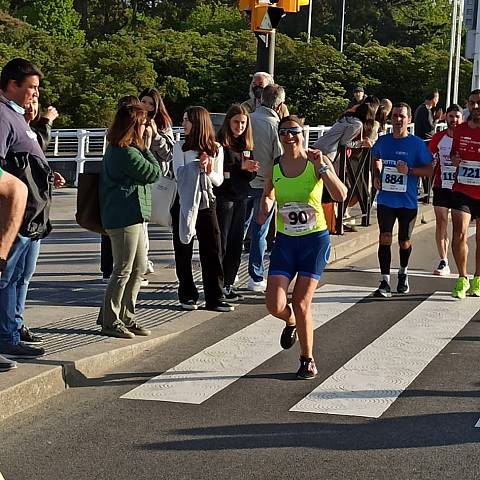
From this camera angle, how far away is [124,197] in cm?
804

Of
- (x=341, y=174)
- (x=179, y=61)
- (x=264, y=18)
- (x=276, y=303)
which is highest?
(x=179, y=61)

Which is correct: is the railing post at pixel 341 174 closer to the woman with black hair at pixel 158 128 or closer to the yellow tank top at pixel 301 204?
the woman with black hair at pixel 158 128

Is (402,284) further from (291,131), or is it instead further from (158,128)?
(291,131)

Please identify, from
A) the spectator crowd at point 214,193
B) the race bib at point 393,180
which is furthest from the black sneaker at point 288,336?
the race bib at point 393,180

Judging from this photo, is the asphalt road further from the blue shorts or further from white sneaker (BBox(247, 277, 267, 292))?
white sneaker (BBox(247, 277, 267, 292))

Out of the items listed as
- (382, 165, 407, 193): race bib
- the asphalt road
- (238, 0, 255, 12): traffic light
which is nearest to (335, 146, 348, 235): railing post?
(238, 0, 255, 12): traffic light

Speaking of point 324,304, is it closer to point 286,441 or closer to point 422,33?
point 286,441

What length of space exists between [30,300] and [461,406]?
4253mm

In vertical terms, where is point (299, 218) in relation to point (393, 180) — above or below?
below

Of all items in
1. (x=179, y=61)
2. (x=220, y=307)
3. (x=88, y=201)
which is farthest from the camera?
(x=179, y=61)

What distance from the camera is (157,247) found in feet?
42.4

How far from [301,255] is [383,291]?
131 inches

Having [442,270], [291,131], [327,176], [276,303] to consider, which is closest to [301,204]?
[327,176]

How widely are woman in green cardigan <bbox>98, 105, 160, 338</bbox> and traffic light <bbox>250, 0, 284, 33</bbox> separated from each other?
4.33 metres
